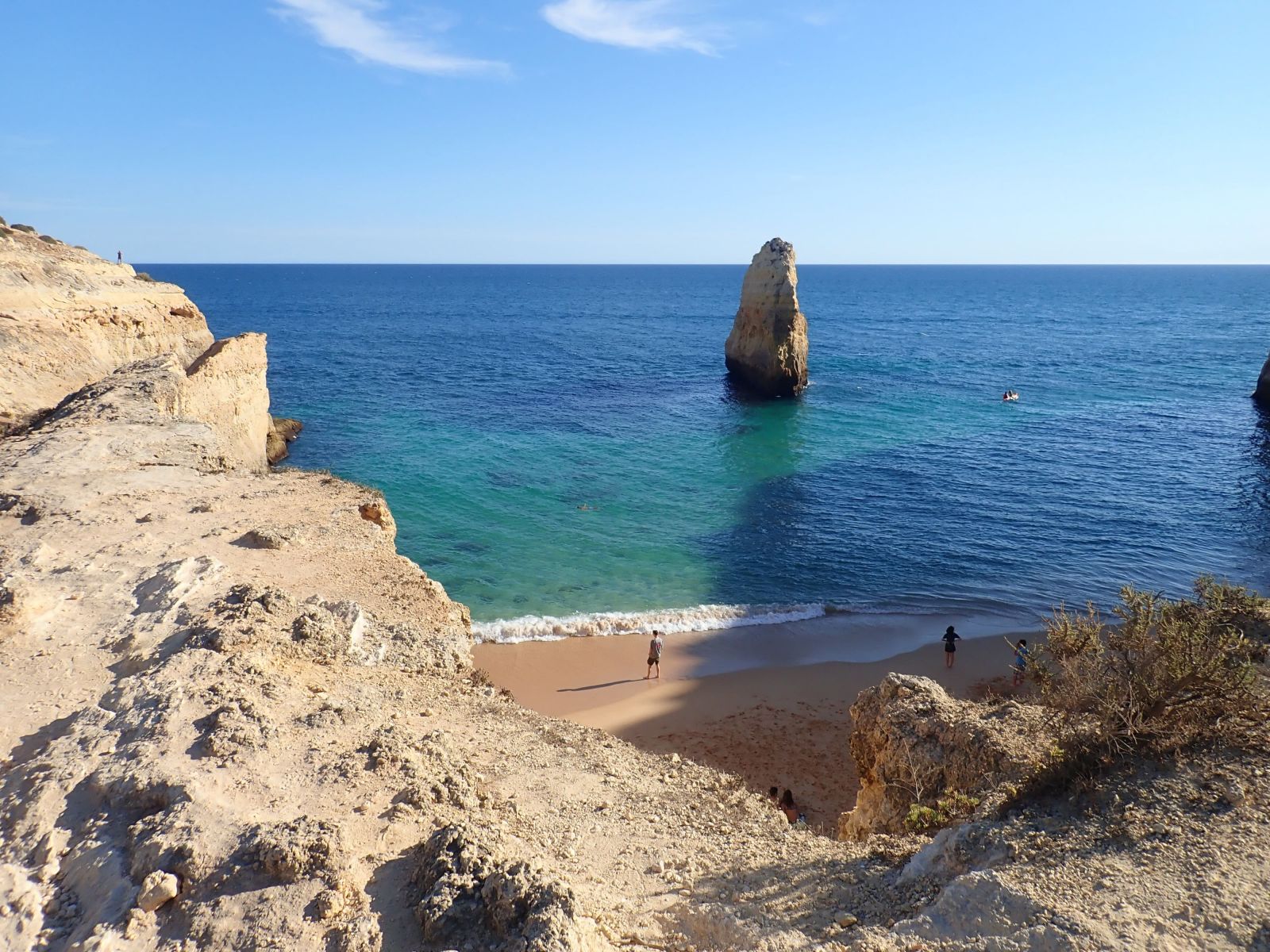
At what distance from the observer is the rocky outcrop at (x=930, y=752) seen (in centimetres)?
875

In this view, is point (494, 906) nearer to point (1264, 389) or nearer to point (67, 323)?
point (67, 323)

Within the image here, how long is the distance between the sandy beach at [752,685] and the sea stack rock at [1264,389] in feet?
119

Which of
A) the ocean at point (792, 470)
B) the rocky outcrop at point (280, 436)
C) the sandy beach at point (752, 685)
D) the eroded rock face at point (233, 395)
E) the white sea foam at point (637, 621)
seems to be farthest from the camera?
the rocky outcrop at point (280, 436)

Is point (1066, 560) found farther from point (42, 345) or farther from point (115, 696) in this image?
point (42, 345)

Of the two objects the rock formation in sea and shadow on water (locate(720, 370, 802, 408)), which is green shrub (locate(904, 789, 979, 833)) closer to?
the rock formation in sea

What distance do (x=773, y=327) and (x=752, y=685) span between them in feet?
104

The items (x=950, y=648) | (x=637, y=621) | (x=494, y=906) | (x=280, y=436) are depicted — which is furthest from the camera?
(x=280, y=436)

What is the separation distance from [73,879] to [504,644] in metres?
12.8

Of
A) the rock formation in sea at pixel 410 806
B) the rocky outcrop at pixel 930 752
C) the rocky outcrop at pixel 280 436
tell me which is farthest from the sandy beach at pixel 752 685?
the rocky outcrop at pixel 280 436

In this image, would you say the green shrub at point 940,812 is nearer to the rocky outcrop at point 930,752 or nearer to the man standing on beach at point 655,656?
the rocky outcrop at point 930,752

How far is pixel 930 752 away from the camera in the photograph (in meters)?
9.75

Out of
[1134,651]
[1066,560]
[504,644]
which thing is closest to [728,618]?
[504,644]

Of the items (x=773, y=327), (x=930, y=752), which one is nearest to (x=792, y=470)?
(x=773, y=327)

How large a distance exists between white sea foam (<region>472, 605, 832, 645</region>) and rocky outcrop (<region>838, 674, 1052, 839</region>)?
30.1 ft
